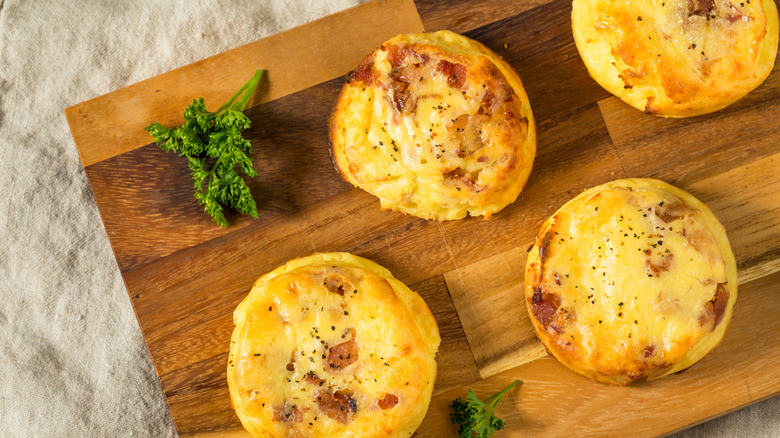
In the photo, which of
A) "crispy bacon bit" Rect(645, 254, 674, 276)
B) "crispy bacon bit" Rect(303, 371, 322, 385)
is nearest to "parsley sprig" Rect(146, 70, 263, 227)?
"crispy bacon bit" Rect(303, 371, 322, 385)

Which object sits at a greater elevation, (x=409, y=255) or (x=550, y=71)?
(x=550, y=71)

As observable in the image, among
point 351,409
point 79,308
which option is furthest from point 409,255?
point 79,308

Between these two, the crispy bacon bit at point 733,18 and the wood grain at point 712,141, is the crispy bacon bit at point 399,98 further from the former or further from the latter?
the crispy bacon bit at point 733,18

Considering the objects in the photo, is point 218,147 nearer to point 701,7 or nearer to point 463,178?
point 463,178

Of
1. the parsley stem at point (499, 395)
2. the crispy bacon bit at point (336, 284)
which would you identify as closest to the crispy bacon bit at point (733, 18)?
the parsley stem at point (499, 395)

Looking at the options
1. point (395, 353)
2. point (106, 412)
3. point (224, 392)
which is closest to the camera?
point (395, 353)

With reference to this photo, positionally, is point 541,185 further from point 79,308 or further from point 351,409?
point 79,308
